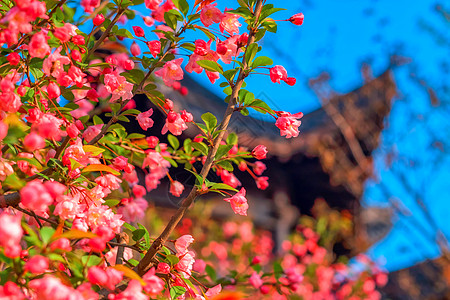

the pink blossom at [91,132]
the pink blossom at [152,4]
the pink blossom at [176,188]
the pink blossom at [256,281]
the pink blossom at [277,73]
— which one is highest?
the pink blossom at [277,73]

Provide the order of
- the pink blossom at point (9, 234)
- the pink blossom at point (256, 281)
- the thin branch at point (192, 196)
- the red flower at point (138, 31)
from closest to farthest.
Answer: the pink blossom at point (9, 234) < the thin branch at point (192, 196) < the red flower at point (138, 31) < the pink blossom at point (256, 281)

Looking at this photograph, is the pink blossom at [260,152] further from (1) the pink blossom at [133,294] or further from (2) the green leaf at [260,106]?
(1) the pink blossom at [133,294]

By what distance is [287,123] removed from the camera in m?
1.09

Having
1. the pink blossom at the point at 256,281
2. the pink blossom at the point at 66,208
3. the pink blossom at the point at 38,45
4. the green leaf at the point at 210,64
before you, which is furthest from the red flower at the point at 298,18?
the pink blossom at the point at 256,281

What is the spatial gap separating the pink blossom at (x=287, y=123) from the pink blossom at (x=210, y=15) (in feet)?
0.95

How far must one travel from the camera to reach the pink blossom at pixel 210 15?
1056 mm

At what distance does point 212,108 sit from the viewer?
179 inches

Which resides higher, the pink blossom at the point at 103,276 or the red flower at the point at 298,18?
the red flower at the point at 298,18

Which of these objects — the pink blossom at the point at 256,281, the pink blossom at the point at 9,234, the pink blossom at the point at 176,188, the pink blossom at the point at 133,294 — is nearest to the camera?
the pink blossom at the point at 9,234

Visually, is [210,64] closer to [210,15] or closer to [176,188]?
[210,15]

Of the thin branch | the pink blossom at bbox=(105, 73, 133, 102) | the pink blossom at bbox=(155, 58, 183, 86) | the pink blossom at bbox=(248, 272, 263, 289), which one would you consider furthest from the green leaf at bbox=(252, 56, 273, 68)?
the pink blossom at bbox=(248, 272, 263, 289)

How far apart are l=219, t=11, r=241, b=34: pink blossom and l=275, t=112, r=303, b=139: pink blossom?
25 centimetres

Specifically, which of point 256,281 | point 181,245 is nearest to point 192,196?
point 181,245

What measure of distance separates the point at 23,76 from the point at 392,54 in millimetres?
2729
